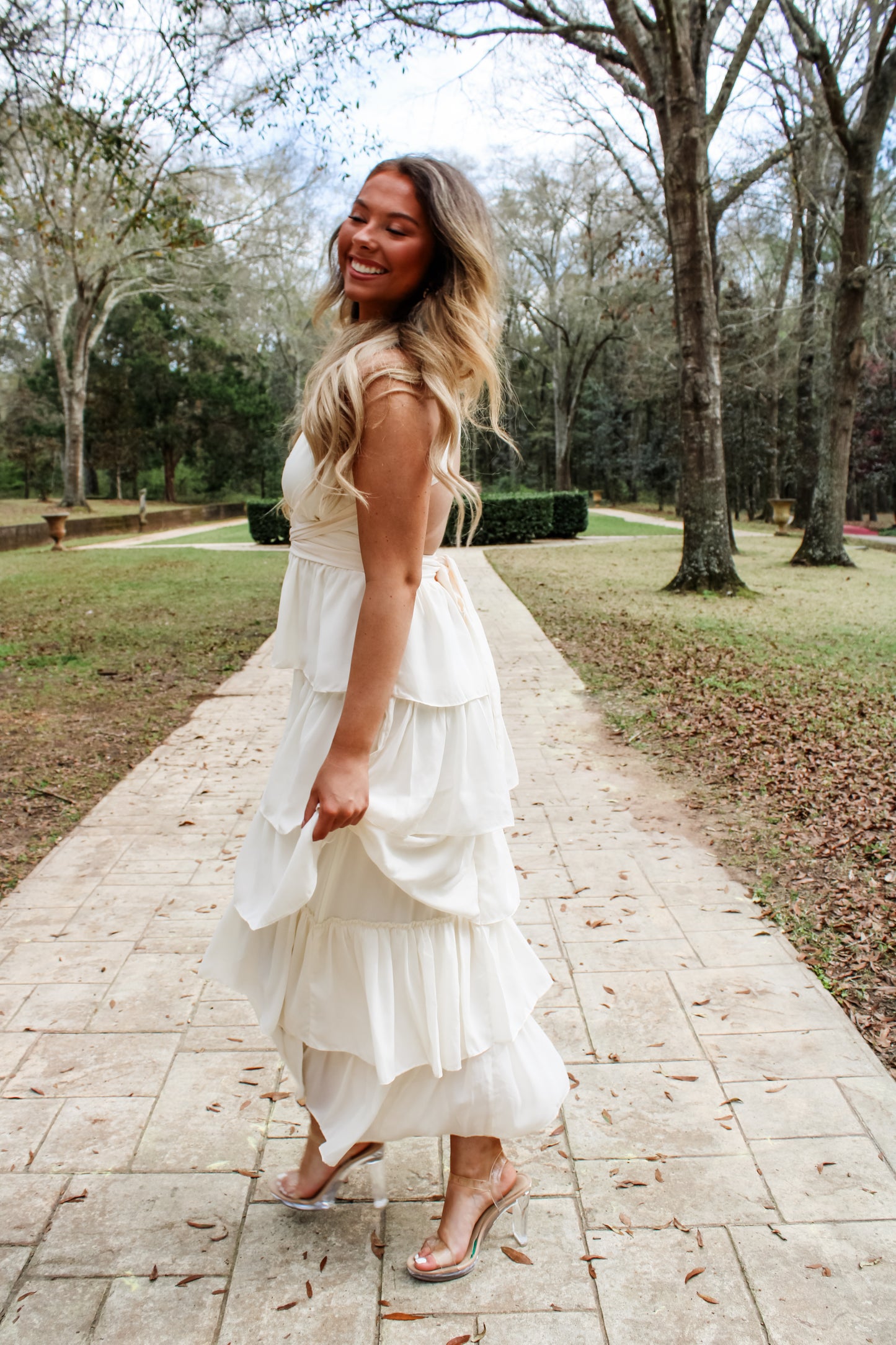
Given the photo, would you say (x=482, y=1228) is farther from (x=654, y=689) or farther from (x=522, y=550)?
(x=522, y=550)

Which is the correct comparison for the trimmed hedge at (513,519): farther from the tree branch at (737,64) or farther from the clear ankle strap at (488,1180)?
the clear ankle strap at (488,1180)

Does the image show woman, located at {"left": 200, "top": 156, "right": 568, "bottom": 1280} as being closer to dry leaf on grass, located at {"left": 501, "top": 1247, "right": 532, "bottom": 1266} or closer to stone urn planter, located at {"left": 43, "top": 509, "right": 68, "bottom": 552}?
dry leaf on grass, located at {"left": 501, "top": 1247, "right": 532, "bottom": 1266}

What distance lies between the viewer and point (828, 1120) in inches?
88.7

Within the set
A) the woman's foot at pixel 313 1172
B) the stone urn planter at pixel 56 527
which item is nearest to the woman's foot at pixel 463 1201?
the woman's foot at pixel 313 1172

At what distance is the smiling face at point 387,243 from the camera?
1.59 m

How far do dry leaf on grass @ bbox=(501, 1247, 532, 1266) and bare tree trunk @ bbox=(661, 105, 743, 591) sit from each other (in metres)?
10.8

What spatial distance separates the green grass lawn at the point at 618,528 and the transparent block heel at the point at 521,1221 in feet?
75.1

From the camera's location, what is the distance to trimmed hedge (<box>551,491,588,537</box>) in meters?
22.9

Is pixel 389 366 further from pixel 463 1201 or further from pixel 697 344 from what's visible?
pixel 697 344

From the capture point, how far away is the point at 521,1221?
1.88m

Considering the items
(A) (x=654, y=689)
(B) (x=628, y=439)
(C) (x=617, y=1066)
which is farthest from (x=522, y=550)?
(B) (x=628, y=439)

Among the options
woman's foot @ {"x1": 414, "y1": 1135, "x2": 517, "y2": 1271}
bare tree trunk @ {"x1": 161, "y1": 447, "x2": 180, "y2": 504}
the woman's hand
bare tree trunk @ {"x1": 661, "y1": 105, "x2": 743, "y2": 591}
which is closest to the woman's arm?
the woman's hand

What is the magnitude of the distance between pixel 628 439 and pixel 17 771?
1628 inches

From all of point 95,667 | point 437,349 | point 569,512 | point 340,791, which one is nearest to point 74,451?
point 569,512
